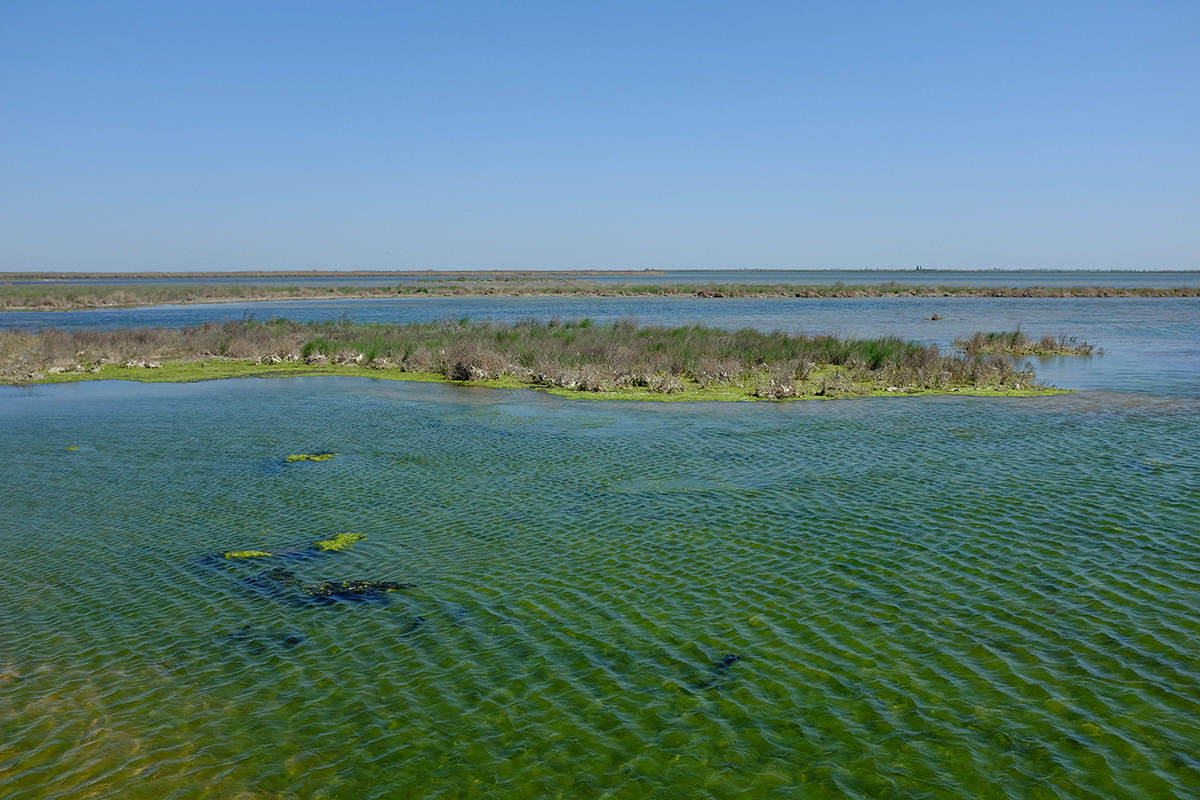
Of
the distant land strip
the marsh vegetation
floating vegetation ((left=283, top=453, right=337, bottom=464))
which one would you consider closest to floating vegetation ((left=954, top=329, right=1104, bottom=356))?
floating vegetation ((left=283, top=453, right=337, bottom=464))

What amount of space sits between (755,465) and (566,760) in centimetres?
1062

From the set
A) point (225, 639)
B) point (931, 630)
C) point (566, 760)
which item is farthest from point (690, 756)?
point (225, 639)

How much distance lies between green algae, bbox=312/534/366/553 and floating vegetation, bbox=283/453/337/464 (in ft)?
18.9

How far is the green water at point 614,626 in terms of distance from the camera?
20.8 feet

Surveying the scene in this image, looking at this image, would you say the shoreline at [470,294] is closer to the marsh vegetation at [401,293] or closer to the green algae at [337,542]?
the marsh vegetation at [401,293]

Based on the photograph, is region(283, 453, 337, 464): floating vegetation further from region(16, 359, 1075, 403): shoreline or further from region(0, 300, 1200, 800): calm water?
region(16, 359, 1075, 403): shoreline

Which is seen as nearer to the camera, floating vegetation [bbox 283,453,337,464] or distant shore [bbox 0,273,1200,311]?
floating vegetation [bbox 283,453,337,464]

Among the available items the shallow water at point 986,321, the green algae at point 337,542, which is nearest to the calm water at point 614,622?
the green algae at point 337,542

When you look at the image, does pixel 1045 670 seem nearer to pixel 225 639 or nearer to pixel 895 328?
pixel 225 639

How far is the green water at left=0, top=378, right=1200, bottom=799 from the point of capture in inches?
250

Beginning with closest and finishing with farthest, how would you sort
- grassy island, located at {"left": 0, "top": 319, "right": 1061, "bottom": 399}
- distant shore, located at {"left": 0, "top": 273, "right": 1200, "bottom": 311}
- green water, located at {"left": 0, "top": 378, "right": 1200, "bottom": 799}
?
1. green water, located at {"left": 0, "top": 378, "right": 1200, "bottom": 799}
2. grassy island, located at {"left": 0, "top": 319, "right": 1061, "bottom": 399}
3. distant shore, located at {"left": 0, "top": 273, "right": 1200, "bottom": 311}

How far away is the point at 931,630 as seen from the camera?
863cm

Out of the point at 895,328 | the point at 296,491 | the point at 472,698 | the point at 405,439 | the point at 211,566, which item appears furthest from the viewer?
the point at 895,328

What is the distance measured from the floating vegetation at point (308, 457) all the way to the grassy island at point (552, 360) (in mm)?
10685
